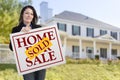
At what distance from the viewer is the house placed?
3153 centimetres

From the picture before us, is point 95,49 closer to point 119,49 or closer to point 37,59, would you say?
point 119,49

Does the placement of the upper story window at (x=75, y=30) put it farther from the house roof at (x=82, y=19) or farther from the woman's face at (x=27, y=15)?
the woman's face at (x=27, y=15)

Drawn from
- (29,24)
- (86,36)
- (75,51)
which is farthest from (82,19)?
(29,24)

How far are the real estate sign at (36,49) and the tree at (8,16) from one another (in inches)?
558

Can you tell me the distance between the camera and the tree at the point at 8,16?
17688 millimetres

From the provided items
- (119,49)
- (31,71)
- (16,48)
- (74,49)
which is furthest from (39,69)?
(119,49)

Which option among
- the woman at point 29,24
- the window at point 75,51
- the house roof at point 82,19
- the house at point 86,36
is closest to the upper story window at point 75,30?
the house at point 86,36

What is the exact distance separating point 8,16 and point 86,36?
17413 mm

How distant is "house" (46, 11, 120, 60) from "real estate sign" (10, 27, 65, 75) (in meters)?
24.9

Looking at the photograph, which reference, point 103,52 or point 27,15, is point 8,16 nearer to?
point 27,15

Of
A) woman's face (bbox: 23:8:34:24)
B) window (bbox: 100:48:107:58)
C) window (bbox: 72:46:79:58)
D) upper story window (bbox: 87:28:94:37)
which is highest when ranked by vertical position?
woman's face (bbox: 23:8:34:24)

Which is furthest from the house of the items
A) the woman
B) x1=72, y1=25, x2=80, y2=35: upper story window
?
the woman

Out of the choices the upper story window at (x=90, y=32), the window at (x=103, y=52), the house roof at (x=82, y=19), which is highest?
the house roof at (x=82, y=19)

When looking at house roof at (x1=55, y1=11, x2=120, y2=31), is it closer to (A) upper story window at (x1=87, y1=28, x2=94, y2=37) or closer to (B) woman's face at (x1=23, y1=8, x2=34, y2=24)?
(A) upper story window at (x1=87, y1=28, x2=94, y2=37)
